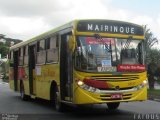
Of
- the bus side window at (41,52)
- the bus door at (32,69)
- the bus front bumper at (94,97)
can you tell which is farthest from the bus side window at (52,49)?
the bus door at (32,69)

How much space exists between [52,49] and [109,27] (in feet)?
9.90

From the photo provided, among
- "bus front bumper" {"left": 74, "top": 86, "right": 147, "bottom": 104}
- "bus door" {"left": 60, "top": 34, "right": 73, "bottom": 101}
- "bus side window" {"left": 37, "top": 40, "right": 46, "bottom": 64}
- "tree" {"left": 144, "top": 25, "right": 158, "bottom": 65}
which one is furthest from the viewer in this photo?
"tree" {"left": 144, "top": 25, "right": 158, "bottom": 65}

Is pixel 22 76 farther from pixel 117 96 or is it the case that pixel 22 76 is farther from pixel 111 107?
pixel 117 96

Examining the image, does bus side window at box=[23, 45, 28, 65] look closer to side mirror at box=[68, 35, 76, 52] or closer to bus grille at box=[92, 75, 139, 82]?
side mirror at box=[68, 35, 76, 52]

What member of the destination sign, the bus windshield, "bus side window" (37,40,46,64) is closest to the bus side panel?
"bus side window" (37,40,46,64)

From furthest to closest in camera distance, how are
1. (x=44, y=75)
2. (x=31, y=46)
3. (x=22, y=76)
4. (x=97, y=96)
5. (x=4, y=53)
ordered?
(x=4, y=53), (x=22, y=76), (x=31, y=46), (x=44, y=75), (x=97, y=96)

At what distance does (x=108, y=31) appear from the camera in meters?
15.3

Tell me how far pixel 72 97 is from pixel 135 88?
2006mm

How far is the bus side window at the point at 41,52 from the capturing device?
19.0 metres

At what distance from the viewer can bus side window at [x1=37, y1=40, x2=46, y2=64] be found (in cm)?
1905

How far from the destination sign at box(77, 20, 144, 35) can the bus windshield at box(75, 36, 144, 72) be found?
0.30 metres

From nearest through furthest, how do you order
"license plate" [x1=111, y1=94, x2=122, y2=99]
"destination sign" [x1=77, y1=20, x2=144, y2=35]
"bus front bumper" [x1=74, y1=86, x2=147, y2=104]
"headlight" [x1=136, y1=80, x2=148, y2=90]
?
"bus front bumper" [x1=74, y1=86, x2=147, y2=104], "license plate" [x1=111, y1=94, x2=122, y2=99], "destination sign" [x1=77, y1=20, x2=144, y2=35], "headlight" [x1=136, y1=80, x2=148, y2=90]

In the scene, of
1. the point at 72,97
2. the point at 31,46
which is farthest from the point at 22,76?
the point at 72,97

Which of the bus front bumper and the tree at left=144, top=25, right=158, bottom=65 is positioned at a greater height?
the tree at left=144, top=25, right=158, bottom=65
